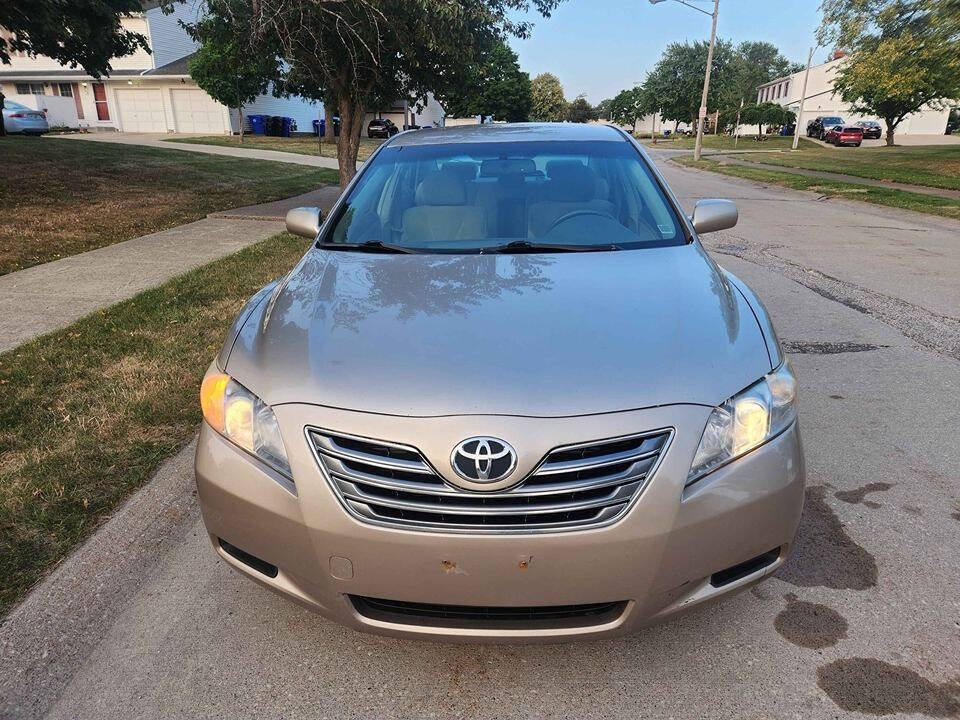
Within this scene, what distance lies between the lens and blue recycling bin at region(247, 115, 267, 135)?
125 ft

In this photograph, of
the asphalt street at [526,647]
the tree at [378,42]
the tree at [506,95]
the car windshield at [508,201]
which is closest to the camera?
the asphalt street at [526,647]

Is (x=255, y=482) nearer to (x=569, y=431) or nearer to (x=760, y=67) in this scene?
(x=569, y=431)

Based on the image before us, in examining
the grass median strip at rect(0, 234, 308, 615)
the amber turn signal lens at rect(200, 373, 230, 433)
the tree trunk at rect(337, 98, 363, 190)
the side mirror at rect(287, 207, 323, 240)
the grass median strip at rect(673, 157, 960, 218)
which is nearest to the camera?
the amber turn signal lens at rect(200, 373, 230, 433)

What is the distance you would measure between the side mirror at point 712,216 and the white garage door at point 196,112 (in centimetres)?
3715

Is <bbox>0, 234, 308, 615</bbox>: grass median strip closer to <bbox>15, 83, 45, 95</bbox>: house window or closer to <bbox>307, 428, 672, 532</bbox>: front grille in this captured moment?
<bbox>307, 428, 672, 532</bbox>: front grille

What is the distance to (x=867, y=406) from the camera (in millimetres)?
4160

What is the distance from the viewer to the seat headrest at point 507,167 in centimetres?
362

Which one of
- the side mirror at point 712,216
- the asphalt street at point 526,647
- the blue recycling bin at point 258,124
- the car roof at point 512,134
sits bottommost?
the asphalt street at point 526,647

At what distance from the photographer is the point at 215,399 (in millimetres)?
2221

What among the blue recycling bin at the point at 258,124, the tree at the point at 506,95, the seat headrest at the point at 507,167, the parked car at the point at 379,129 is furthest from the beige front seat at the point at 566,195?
the tree at the point at 506,95

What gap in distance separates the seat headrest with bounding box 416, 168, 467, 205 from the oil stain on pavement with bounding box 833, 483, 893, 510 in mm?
2250

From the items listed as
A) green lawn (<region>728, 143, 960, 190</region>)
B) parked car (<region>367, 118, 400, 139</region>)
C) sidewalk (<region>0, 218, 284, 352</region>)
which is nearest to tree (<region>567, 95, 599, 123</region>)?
parked car (<region>367, 118, 400, 139</region>)

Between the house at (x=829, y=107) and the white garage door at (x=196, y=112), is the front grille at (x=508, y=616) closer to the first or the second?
the white garage door at (x=196, y=112)

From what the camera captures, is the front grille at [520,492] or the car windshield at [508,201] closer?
the front grille at [520,492]
